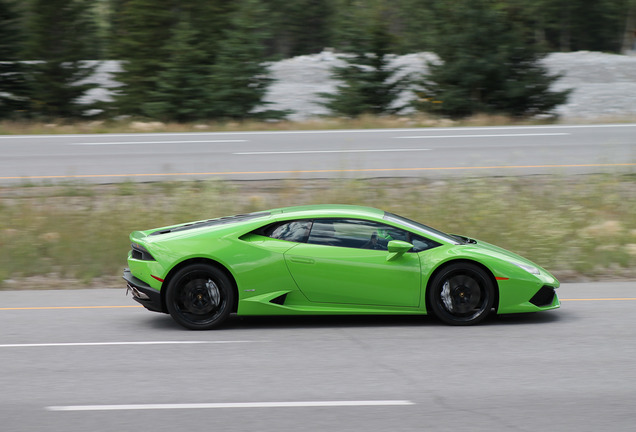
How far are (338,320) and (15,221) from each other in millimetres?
6897

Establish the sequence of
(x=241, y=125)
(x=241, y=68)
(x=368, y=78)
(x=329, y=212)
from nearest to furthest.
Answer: (x=329, y=212)
(x=241, y=125)
(x=241, y=68)
(x=368, y=78)

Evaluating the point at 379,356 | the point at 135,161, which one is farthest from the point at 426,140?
the point at 379,356

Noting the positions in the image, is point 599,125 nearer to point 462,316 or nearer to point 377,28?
point 377,28

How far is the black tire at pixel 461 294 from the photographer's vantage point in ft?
25.8

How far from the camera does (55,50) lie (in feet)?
88.4

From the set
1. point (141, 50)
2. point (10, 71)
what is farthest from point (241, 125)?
point (10, 71)

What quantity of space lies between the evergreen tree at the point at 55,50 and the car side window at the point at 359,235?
21.4 meters

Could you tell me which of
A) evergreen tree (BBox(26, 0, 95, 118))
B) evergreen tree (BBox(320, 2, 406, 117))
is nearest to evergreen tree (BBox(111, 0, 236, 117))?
evergreen tree (BBox(26, 0, 95, 118))

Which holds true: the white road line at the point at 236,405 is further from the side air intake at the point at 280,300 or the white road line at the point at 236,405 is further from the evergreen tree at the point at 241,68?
the evergreen tree at the point at 241,68

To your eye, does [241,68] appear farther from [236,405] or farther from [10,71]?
[236,405]

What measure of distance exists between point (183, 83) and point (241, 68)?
2045 mm

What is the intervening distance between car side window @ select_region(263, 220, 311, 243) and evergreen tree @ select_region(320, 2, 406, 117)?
61.3 feet

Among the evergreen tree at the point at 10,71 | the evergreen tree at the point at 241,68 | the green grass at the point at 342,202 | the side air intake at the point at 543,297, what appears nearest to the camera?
the side air intake at the point at 543,297

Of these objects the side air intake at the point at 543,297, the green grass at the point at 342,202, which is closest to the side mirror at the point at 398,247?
the side air intake at the point at 543,297
